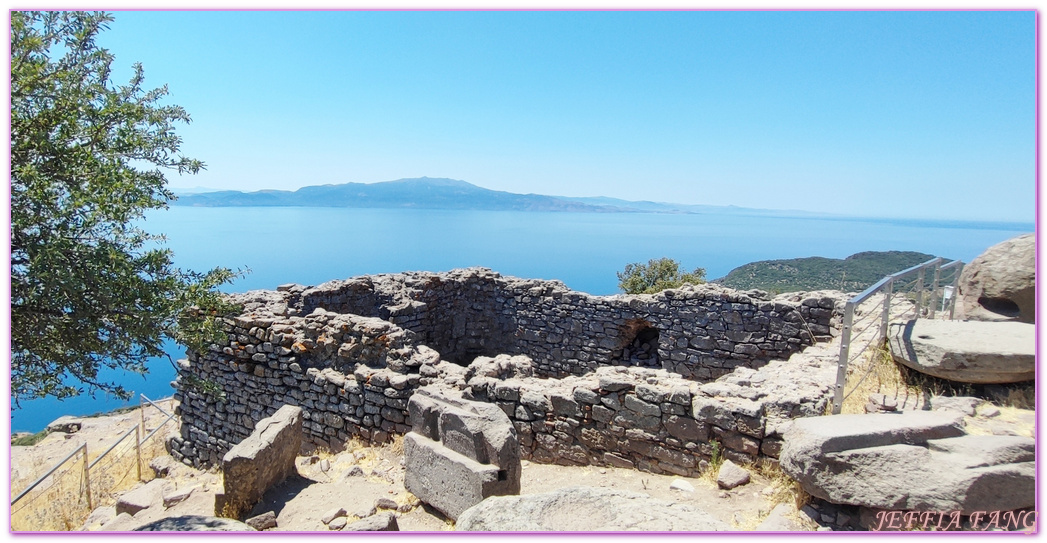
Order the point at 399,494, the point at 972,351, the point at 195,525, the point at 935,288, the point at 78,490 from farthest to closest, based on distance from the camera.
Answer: the point at 78,490 < the point at 935,288 < the point at 399,494 < the point at 972,351 < the point at 195,525

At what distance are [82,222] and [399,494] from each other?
14.7ft

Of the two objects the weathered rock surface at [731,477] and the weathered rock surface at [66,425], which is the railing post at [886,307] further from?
the weathered rock surface at [66,425]

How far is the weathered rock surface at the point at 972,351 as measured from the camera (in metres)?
6.48

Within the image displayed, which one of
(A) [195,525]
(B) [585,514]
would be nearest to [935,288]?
(B) [585,514]

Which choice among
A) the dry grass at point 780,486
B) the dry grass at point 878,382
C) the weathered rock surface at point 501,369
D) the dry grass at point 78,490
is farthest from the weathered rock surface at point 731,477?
the dry grass at point 78,490

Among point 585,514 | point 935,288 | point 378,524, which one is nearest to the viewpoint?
point 585,514

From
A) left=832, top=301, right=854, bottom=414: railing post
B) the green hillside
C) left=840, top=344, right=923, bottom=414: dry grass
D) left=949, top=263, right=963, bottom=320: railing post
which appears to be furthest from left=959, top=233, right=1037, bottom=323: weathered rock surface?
the green hillside

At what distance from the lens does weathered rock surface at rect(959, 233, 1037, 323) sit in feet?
26.8

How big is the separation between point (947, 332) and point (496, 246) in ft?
377

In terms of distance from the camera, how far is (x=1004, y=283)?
27.4 ft

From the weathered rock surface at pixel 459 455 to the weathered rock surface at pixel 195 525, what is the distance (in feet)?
5.79

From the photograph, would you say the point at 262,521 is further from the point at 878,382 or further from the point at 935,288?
the point at 935,288

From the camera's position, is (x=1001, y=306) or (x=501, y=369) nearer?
(x=1001, y=306)

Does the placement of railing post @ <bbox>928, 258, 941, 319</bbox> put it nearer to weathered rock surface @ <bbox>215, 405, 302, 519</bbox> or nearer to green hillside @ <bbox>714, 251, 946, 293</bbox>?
weathered rock surface @ <bbox>215, 405, 302, 519</bbox>
